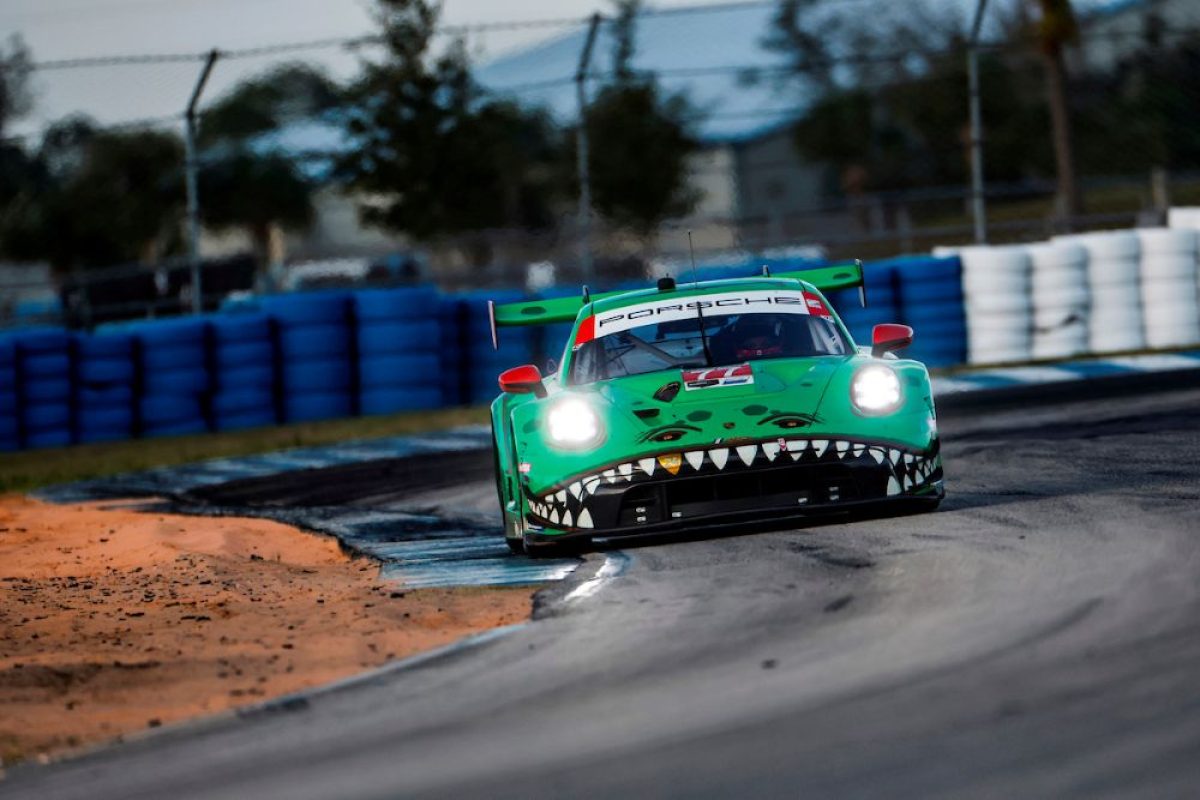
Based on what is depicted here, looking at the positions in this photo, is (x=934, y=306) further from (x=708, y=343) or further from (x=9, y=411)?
(x=708, y=343)

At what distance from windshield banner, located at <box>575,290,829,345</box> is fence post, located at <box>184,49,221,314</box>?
10.1 meters

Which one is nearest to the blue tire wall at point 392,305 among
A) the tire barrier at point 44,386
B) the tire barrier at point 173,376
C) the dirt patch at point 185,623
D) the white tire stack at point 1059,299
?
the tire barrier at point 173,376

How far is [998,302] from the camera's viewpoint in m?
19.1

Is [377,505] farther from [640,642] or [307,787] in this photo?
[307,787]

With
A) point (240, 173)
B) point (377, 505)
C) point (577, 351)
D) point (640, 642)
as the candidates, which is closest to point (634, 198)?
point (240, 173)

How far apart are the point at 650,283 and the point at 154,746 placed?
45.2ft

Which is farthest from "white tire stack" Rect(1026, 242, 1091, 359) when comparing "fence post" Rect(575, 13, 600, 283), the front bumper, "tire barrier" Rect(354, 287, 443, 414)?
the front bumper

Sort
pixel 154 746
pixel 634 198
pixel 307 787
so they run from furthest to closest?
pixel 634 198, pixel 154 746, pixel 307 787

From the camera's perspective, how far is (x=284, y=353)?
18547 mm

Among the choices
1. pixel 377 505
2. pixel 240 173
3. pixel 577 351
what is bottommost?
pixel 377 505

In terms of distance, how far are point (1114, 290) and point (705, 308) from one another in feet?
34.9

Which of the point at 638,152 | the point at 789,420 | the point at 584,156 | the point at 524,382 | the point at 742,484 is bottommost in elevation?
the point at 742,484

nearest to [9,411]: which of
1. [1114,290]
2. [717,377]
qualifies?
[1114,290]

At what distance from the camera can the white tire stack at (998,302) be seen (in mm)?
18844
